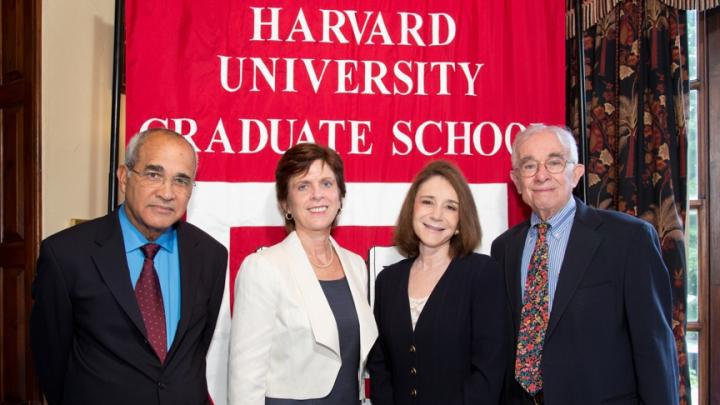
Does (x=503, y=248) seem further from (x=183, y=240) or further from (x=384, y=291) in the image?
(x=183, y=240)

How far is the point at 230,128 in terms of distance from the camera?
108 inches

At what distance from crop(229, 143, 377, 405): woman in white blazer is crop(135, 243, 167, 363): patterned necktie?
23 cm

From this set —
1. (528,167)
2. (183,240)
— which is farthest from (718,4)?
(183,240)

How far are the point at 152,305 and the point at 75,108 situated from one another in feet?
7.12

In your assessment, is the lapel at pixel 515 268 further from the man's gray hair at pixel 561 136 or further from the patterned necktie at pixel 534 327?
the man's gray hair at pixel 561 136

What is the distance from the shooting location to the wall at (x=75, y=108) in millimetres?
3463

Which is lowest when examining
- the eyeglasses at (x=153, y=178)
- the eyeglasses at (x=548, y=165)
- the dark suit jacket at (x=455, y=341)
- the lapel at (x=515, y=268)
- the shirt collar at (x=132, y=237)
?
the dark suit jacket at (x=455, y=341)

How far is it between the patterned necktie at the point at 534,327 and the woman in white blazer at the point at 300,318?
1.67ft

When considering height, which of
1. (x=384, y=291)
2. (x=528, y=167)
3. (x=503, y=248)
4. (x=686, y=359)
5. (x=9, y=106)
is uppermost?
(x=9, y=106)

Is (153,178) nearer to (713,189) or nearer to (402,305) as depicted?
(402,305)

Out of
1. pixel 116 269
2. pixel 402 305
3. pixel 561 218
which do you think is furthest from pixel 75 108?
pixel 561 218

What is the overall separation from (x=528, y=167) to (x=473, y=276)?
0.45m

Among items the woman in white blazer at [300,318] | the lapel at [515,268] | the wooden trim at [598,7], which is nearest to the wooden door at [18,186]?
the woman in white blazer at [300,318]

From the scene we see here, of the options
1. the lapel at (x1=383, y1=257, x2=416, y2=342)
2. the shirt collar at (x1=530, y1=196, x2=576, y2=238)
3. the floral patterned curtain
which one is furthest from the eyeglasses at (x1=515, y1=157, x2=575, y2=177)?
the floral patterned curtain
